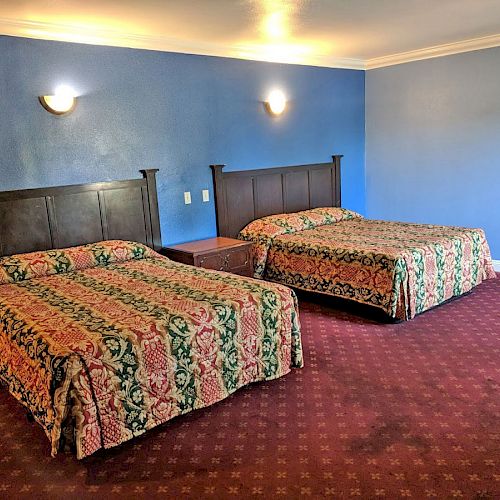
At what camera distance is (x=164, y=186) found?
4.30 meters

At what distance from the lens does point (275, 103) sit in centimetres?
498

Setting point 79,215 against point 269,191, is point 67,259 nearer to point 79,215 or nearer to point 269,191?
point 79,215

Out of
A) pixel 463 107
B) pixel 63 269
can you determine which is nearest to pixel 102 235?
pixel 63 269

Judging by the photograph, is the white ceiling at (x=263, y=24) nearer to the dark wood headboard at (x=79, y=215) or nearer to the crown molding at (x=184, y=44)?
the crown molding at (x=184, y=44)

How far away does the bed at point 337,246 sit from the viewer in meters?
3.79

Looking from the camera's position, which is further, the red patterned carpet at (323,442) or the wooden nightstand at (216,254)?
the wooden nightstand at (216,254)

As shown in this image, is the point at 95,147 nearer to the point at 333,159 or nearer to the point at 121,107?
the point at 121,107

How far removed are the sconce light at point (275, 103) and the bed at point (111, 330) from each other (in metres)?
2.13

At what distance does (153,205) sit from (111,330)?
2063mm

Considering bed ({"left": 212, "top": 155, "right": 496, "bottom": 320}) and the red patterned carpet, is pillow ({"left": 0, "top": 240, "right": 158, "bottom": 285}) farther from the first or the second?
bed ({"left": 212, "top": 155, "right": 496, "bottom": 320})

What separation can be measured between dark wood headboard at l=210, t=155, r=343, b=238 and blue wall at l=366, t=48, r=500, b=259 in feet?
2.24

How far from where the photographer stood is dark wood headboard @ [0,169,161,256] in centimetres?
353

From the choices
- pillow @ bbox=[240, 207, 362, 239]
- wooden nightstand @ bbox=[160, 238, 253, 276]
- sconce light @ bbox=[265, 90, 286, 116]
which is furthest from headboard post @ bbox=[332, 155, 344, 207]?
wooden nightstand @ bbox=[160, 238, 253, 276]

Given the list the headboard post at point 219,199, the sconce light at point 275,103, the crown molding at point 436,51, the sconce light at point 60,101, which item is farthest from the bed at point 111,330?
the crown molding at point 436,51
